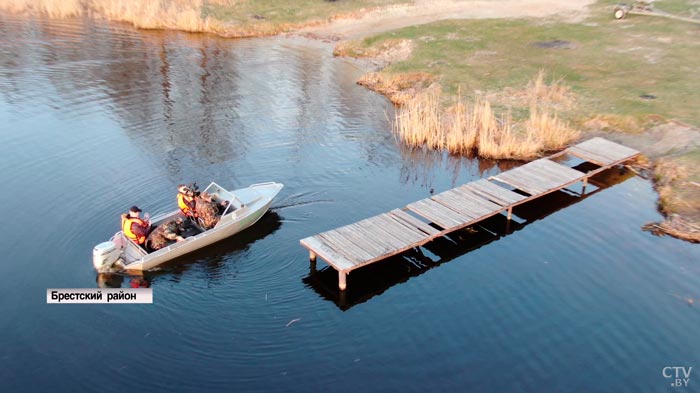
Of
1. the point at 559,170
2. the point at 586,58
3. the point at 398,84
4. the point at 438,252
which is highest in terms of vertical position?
the point at 586,58

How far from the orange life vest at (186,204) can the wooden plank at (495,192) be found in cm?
1075

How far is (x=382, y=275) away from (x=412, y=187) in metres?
6.16

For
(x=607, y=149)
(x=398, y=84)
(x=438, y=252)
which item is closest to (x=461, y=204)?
(x=438, y=252)

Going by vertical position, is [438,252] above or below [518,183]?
below

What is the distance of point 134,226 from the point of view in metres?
19.1

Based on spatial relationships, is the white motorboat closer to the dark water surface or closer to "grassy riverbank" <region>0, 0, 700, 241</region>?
the dark water surface

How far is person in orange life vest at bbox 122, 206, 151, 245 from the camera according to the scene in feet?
62.5

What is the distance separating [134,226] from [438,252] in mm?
10347

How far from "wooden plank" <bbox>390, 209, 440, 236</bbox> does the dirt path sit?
2620 cm

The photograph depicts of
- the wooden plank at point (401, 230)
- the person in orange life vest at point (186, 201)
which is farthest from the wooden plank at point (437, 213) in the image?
the person in orange life vest at point (186, 201)

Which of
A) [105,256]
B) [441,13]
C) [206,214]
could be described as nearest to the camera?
[105,256]

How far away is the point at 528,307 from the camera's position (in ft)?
58.3

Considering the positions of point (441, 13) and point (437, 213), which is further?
point (441, 13)

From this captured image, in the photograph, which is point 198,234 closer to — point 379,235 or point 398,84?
point 379,235
